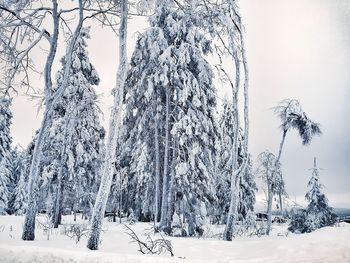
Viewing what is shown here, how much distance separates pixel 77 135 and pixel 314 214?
1400cm

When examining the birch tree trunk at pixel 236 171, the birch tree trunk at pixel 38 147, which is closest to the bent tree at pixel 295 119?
the birch tree trunk at pixel 236 171

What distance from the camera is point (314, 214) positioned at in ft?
62.8

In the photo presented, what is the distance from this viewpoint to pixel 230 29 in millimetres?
12367

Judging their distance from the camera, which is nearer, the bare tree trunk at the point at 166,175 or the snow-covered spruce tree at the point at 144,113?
the bare tree trunk at the point at 166,175

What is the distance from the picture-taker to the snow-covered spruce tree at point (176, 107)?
14.5 meters

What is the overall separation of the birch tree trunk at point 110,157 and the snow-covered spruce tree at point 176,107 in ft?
22.5

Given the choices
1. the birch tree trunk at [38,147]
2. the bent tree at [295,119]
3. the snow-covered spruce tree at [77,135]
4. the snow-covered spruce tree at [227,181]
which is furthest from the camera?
the snow-covered spruce tree at [227,181]

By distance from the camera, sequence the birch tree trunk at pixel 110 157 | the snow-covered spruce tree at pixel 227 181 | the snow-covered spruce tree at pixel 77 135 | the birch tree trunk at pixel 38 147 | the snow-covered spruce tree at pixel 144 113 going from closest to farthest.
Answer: the birch tree trunk at pixel 110 157, the birch tree trunk at pixel 38 147, the snow-covered spruce tree at pixel 144 113, the snow-covered spruce tree at pixel 77 135, the snow-covered spruce tree at pixel 227 181

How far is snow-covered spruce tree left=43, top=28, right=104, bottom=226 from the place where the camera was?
1894cm

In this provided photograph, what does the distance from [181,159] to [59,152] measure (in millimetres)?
7909

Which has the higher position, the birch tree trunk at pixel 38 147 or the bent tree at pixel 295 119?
the bent tree at pixel 295 119

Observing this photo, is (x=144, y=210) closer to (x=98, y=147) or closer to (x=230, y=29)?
(x=98, y=147)

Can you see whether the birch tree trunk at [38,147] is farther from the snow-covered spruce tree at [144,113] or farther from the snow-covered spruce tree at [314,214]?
the snow-covered spruce tree at [314,214]

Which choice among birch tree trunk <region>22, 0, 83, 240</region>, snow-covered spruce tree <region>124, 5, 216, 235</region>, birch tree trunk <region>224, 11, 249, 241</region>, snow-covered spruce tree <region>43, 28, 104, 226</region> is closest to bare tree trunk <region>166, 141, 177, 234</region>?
snow-covered spruce tree <region>124, 5, 216, 235</region>
